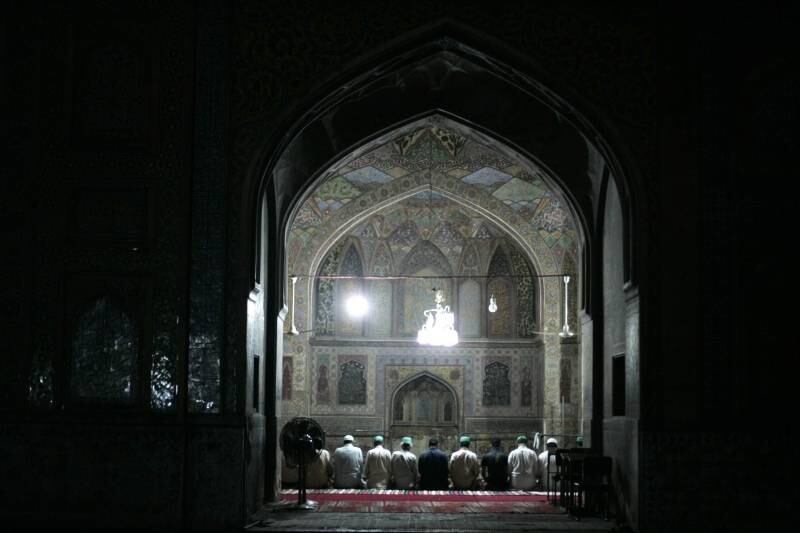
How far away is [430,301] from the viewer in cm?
1944

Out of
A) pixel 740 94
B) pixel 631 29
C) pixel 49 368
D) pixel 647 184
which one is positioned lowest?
pixel 49 368

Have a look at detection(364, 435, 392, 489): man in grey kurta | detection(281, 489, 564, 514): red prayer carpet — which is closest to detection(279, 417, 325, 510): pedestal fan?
detection(281, 489, 564, 514): red prayer carpet

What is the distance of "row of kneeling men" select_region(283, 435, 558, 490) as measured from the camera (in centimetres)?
1509

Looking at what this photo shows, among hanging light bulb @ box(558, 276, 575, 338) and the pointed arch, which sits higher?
hanging light bulb @ box(558, 276, 575, 338)

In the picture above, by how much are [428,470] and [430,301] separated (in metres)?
4.89

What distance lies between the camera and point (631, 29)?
9352mm

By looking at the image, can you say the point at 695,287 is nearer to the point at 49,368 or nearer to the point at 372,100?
the point at 372,100

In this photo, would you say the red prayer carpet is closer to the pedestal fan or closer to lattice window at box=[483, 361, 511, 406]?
the pedestal fan

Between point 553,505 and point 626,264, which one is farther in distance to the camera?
point 553,505

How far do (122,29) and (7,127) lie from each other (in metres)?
1.27

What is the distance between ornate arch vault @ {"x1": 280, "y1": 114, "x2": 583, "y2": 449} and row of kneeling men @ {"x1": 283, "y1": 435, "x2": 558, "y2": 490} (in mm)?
2960

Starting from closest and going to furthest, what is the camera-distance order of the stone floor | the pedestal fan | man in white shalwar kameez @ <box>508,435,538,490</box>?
the stone floor → the pedestal fan → man in white shalwar kameez @ <box>508,435,538,490</box>

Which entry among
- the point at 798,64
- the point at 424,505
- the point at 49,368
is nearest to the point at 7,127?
the point at 49,368

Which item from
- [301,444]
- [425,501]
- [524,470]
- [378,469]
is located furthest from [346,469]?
[301,444]
